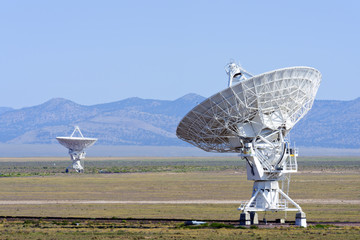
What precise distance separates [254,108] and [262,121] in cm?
103

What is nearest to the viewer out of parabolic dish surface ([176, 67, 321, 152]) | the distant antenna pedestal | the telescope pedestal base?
parabolic dish surface ([176, 67, 321, 152])

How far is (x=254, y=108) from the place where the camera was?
43.4m

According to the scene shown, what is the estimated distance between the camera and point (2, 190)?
279 feet

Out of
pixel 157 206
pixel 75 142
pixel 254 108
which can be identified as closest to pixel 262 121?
pixel 254 108

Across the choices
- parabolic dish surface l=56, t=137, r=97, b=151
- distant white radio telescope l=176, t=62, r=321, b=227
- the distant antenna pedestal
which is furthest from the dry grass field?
the distant antenna pedestal

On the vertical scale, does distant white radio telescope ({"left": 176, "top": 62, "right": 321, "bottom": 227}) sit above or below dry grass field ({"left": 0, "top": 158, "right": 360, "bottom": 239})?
above

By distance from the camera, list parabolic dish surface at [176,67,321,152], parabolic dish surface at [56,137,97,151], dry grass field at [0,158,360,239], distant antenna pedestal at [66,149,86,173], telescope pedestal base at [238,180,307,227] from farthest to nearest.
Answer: distant antenna pedestal at [66,149,86,173] → parabolic dish surface at [56,137,97,151] → telescope pedestal base at [238,180,307,227] → parabolic dish surface at [176,67,321,152] → dry grass field at [0,158,360,239]

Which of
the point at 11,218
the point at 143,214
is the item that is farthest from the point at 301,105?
the point at 11,218

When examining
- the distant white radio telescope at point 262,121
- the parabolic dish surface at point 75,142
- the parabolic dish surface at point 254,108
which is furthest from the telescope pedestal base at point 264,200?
the parabolic dish surface at point 75,142

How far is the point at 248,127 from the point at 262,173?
9.56ft

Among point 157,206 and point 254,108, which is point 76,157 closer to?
point 157,206

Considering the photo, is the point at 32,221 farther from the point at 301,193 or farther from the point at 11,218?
the point at 301,193

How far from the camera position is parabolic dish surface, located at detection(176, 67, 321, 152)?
4275 centimetres

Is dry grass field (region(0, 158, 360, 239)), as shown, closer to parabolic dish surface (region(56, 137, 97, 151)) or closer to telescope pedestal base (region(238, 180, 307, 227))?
telescope pedestal base (region(238, 180, 307, 227))
